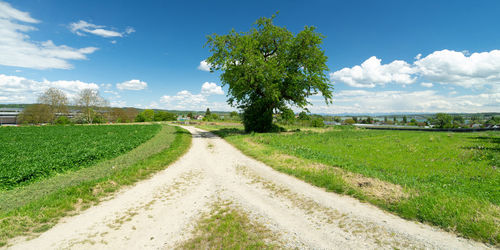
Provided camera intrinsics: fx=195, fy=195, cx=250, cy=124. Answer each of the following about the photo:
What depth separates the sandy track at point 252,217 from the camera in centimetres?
466

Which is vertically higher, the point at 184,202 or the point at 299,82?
the point at 299,82

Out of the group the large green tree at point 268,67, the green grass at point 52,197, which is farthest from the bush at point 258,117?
the green grass at point 52,197

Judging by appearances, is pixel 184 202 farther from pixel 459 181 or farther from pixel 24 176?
pixel 459 181

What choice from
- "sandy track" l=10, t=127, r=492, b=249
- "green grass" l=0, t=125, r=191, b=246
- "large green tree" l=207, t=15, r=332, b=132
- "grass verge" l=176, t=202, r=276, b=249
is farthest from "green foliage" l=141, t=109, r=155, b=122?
"grass verge" l=176, t=202, r=276, b=249

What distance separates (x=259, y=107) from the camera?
30672 mm

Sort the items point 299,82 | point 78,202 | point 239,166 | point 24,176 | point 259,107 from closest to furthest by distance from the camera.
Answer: point 78,202, point 24,176, point 239,166, point 299,82, point 259,107

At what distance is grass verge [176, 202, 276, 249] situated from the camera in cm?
462

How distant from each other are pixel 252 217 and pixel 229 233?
1.08 m

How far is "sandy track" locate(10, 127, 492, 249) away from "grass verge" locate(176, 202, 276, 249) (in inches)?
11.0

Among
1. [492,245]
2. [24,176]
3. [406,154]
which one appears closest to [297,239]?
[492,245]

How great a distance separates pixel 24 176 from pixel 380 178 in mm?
17160

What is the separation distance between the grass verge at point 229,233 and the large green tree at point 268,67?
20799 mm

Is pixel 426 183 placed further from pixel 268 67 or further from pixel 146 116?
pixel 146 116

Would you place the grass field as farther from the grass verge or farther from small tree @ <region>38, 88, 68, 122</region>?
small tree @ <region>38, 88, 68, 122</region>
